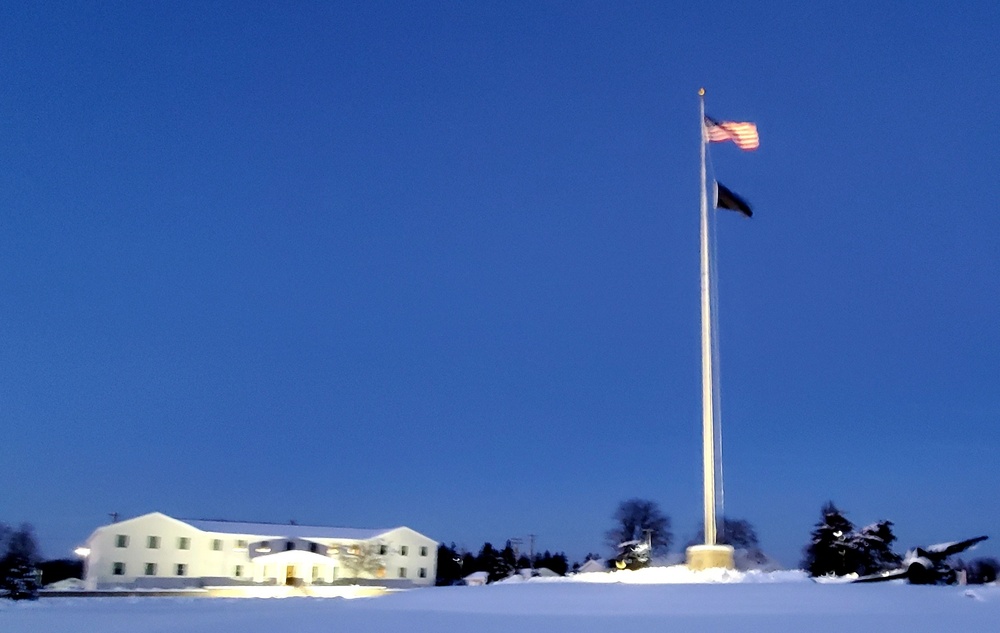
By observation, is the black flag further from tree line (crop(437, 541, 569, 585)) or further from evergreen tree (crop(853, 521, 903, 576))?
tree line (crop(437, 541, 569, 585))

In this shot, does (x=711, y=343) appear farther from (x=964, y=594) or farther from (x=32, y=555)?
(x=32, y=555)

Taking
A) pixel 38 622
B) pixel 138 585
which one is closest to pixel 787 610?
pixel 38 622

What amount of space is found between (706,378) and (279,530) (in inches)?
2072

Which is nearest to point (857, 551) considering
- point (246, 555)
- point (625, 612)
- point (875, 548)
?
point (875, 548)

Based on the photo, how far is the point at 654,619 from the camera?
1448 centimetres

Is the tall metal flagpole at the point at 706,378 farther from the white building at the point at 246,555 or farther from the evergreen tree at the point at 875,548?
the white building at the point at 246,555

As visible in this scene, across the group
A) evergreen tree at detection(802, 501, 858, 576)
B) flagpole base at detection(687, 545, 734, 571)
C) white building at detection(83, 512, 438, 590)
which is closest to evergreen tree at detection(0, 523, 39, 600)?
white building at detection(83, 512, 438, 590)

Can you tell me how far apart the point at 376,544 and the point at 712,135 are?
50552 millimetres

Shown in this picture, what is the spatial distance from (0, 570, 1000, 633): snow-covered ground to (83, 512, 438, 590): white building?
45.9m

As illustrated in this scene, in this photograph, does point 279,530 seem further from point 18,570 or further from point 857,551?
point 857,551

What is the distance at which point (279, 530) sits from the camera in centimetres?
6975

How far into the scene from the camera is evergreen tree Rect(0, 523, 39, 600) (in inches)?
1427

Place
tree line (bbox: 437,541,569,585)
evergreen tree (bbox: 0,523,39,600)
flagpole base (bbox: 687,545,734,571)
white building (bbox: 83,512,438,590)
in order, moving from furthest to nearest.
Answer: tree line (bbox: 437,541,569,585) → white building (bbox: 83,512,438,590) → evergreen tree (bbox: 0,523,39,600) → flagpole base (bbox: 687,545,734,571)

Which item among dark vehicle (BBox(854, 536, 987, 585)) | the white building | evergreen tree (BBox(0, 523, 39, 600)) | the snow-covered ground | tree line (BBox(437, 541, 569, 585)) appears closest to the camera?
the snow-covered ground
